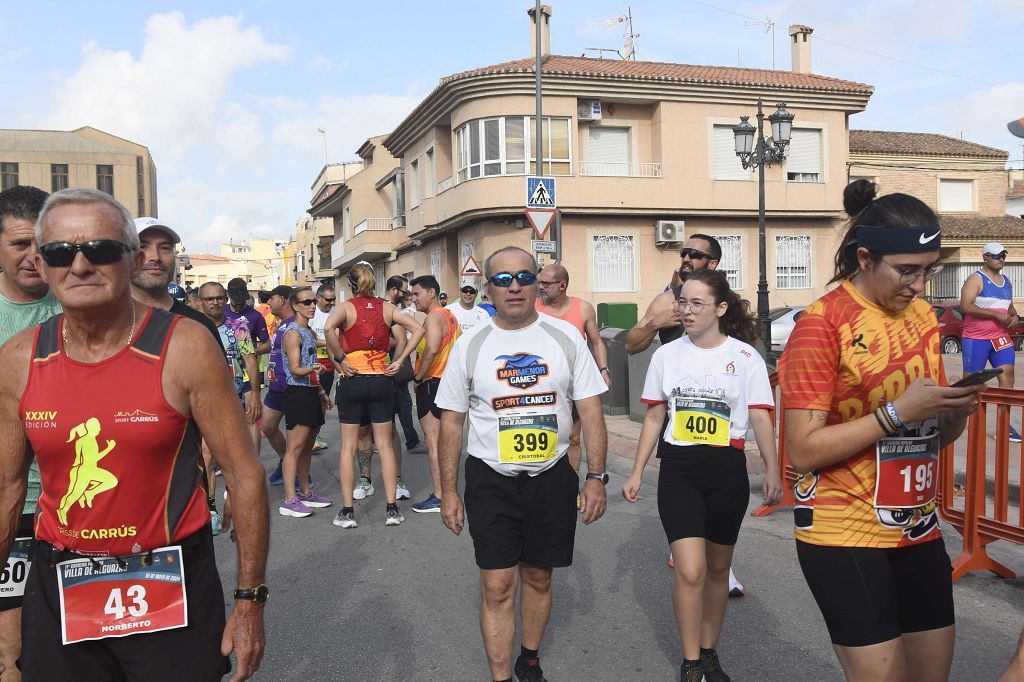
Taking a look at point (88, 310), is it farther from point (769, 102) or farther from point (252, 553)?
point (769, 102)

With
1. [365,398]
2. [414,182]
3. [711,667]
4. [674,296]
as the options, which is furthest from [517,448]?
[414,182]

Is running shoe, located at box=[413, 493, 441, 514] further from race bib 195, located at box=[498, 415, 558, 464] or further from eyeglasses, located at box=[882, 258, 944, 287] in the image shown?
eyeglasses, located at box=[882, 258, 944, 287]

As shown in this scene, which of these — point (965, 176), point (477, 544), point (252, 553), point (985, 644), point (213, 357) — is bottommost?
point (985, 644)

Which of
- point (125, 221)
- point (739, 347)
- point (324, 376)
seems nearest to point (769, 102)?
point (324, 376)

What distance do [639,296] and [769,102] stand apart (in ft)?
27.6

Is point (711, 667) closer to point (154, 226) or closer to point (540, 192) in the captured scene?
point (154, 226)

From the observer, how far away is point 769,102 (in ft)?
98.5

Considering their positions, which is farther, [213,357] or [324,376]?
[324,376]

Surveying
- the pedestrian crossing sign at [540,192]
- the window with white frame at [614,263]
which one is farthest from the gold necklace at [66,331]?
the window with white frame at [614,263]

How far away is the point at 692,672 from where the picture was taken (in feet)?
12.5

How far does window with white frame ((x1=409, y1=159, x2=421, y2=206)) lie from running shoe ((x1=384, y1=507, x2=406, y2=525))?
28587 mm

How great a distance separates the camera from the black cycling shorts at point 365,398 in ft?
23.8

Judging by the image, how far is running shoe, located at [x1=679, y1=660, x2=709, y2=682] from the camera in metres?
3.81

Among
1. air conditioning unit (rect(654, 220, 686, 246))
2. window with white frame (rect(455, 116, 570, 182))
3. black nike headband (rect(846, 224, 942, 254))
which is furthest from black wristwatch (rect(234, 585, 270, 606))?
air conditioning unit (rect(654, 220, 686, 246))
